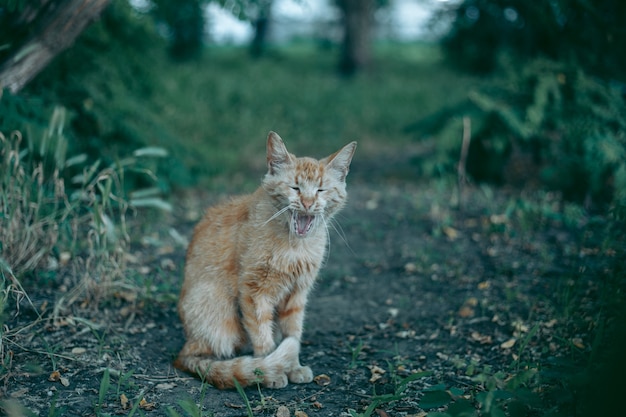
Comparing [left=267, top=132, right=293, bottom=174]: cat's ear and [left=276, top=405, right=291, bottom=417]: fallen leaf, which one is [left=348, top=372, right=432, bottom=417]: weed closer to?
[left=276, top=405, right=291, bottom=417]: fallen leaf

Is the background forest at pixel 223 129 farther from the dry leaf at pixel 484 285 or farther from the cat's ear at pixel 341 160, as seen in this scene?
the cat's ear at pixel 341 160

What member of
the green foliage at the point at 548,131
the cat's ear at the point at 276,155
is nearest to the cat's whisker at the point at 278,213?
the cat's ear at the point at 276,155

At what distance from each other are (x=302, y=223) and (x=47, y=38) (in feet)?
8.93

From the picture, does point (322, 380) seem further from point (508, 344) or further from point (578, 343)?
point (578, 343)

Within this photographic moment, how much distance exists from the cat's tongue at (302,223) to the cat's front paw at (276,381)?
32.2 inches

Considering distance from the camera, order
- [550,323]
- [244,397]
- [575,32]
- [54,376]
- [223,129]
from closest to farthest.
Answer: [244,397] < [54,376] < [550,323] < [575,32] < [223,129]

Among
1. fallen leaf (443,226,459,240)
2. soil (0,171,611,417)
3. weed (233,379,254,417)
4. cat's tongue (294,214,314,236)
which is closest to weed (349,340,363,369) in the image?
soil (0,171,611,417)

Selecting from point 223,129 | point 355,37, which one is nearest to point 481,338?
point 223,129

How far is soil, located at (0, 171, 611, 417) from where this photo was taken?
2.94 m

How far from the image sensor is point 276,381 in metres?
3.11

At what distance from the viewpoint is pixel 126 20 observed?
625 centimetres

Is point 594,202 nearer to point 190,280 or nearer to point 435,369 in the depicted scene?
point 435,369

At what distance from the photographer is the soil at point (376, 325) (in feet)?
9.65

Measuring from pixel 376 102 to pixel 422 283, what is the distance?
771 cm
